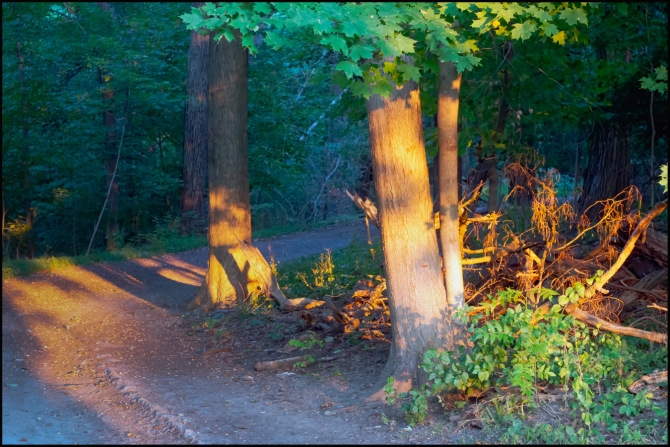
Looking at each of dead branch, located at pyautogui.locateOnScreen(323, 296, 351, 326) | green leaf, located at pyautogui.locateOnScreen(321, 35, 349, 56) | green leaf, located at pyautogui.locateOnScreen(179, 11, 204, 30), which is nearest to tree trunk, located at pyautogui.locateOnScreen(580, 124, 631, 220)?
dead branch, located at pyautogui.locateOnScreen(323, 296, 351, 326)

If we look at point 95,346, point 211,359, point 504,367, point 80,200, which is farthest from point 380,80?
point 80,200

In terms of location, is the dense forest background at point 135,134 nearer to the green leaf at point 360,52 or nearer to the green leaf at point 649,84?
the green leaf at point 649,84

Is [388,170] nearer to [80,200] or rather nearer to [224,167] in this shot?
[224,167]

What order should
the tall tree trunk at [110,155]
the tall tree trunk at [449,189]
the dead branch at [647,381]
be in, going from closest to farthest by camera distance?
the dead branch at [647,381], the tall tree trunk at [449,189], the tall tree trunk at [110,155]

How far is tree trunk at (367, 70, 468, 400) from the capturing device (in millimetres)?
6445

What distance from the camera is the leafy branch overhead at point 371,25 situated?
15.3ft

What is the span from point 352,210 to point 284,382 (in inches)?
734

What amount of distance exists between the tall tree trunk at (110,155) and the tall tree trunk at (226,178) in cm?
851

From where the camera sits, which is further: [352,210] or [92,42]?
[352,210]

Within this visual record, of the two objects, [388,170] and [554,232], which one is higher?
[388,170]

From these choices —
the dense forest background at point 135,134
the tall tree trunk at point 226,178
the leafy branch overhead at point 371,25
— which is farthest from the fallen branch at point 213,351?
the leafy branch overhead at point 371,25

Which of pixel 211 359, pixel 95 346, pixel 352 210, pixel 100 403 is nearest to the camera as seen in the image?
pixel 100 403

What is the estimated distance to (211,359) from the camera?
8.73 meters

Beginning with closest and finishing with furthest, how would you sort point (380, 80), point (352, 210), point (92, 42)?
1. point (380, 80)
2. point (92, 42)
3. point (352, 210)
